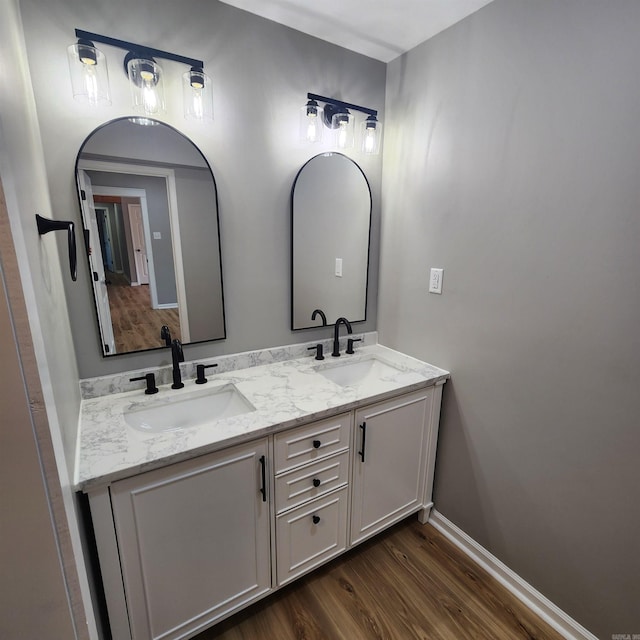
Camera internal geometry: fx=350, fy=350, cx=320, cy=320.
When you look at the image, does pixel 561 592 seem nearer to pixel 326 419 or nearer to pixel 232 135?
pixel 326 419

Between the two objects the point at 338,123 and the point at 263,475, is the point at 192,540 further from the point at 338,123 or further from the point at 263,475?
the point at 338,123

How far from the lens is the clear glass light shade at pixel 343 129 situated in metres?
1.71

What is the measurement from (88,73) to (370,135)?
1.23 metres

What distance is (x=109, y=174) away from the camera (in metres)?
1.35

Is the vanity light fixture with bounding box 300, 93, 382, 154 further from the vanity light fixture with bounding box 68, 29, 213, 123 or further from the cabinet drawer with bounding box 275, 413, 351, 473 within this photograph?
the cabinet drawer with bounding box 275, 413, 351, 473

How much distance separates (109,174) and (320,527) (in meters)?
1.67

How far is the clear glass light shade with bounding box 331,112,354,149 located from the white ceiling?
342 mm

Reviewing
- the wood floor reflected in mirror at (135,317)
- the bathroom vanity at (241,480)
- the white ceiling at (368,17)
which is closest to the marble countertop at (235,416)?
the bathroom vanity at (241,480)

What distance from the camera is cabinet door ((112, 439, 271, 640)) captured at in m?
1.10

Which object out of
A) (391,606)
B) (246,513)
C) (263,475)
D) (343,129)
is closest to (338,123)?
(343,129)

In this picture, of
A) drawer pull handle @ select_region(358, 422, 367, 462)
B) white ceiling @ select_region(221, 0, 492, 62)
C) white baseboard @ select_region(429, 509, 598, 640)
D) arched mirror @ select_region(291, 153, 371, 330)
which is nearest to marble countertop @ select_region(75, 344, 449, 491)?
drawer pull handle @ select_region(358, 422, 367, 462)

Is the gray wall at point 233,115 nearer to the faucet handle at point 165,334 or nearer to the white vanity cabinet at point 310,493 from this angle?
the faucet handle at point 165,334

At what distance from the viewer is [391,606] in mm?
1480

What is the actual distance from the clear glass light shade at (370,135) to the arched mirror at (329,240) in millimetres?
111
